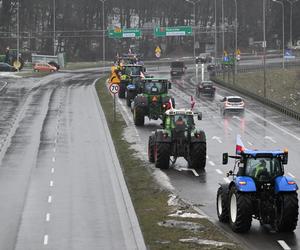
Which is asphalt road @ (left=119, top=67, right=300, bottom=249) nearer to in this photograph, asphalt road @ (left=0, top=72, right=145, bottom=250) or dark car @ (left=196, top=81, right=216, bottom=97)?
dark car @ (left=196, top=81, right=216, bottom=97)

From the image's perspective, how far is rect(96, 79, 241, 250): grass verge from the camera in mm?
25422

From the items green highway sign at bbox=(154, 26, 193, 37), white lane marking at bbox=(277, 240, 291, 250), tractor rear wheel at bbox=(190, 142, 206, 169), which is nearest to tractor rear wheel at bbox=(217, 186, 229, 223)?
white lane marking at bbox=(277, 240, 291, 250)

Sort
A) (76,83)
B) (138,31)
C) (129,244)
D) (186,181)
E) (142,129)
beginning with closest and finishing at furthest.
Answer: (129,244), (186,181), (142,129), (76,83), (138,31)

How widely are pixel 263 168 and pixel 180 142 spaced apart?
1434 cm

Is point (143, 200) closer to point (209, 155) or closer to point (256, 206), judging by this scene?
point (256, 206)

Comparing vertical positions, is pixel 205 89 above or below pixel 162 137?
above

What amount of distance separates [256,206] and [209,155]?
19.5 m

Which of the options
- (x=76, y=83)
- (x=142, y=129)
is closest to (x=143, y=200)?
(x=142, y=129)

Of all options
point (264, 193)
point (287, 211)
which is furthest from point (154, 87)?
point (287, 211)

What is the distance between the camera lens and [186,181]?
3778cm

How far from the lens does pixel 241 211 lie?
25703mm

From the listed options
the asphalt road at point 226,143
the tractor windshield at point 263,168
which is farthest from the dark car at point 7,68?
the tractor windshield at point 263,168

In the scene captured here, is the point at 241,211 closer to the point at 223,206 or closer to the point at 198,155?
the point at 223,206

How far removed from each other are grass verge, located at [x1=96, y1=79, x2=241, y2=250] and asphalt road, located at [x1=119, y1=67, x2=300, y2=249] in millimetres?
751
